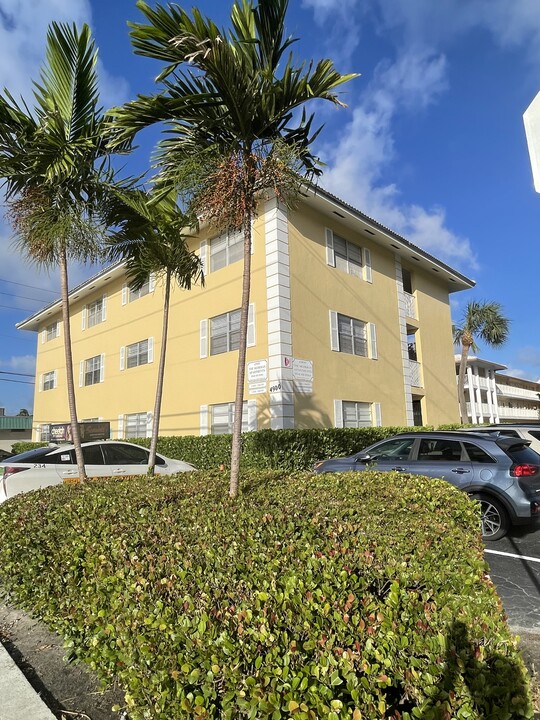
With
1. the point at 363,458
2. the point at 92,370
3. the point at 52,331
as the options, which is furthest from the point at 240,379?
the point at 52,331

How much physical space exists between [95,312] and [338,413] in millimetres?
14940

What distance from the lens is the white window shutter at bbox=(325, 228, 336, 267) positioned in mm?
16047

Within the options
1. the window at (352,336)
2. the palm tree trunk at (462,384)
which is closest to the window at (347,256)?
the window at (352,336)

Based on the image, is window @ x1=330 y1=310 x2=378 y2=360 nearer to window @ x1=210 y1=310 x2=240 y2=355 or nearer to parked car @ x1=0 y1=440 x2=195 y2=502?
window @ x1=210 y1=310 x2=240 y2=355

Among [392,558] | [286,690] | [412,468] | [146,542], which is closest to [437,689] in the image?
[286,690]

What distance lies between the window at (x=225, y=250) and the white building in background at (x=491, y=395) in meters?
19.1

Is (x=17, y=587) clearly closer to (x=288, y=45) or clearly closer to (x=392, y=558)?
(x=392, y=558)

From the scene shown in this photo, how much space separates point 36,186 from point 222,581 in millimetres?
6557

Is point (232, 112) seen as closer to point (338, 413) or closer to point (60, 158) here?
point (60, 158)

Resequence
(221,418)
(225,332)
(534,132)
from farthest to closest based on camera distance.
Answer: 1. (225,332)
2. (221,418)
3. (534,132)

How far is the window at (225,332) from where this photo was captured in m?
15.5

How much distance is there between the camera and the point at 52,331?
29.2m

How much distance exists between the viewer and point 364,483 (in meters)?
5.25

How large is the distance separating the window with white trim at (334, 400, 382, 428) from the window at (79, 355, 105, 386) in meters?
12.4
